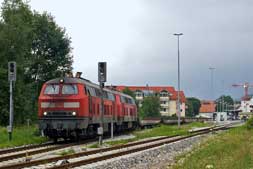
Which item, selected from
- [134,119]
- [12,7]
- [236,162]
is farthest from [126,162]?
[12,7]

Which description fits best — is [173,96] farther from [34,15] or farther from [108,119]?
[108,119]

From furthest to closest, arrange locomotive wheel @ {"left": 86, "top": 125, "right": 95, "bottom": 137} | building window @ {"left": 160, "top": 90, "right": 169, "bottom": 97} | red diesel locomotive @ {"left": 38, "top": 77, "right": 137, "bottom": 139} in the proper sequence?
building window @ {"left": 160, "top": 90, "right": 169, "bottom": 97} < locomotive wheel @ {"left": 86, "top": 125, "right": 95, "bottom": 137} < red diesel locomotive @ {"left": 38, "top": 77, "right": 137, "bottom": 139}

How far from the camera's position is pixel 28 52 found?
218ft

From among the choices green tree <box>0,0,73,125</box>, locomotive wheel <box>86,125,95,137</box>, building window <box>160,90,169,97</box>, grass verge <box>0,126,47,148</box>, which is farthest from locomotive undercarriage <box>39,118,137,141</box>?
building window <box>160,90,169,97</box>

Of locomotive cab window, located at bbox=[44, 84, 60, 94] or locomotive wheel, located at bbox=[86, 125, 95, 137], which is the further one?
locomotive wheel, located at bbox=[86, 125, 95, 137]

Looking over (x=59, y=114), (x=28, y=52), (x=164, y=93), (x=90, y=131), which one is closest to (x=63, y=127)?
(x=59, y=114)

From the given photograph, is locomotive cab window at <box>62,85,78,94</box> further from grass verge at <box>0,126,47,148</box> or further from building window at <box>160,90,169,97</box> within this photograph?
building window at <box>160,90,169,97</box>

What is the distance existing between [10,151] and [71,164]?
7479 mm

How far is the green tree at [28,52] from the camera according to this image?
5775 centimetres

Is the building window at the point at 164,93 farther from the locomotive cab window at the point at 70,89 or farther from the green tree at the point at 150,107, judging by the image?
the locomotive cab window at the point at 70,89

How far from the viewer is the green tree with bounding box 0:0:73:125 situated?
189ft

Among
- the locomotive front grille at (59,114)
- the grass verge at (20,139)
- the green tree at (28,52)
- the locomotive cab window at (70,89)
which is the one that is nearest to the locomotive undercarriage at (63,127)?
the locomotive front grille at (59,114)

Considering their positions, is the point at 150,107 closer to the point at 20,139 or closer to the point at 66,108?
the point at 20,139

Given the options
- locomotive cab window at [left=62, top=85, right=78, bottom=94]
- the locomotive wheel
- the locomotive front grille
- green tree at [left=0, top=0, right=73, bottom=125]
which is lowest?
the locomotive wheel
